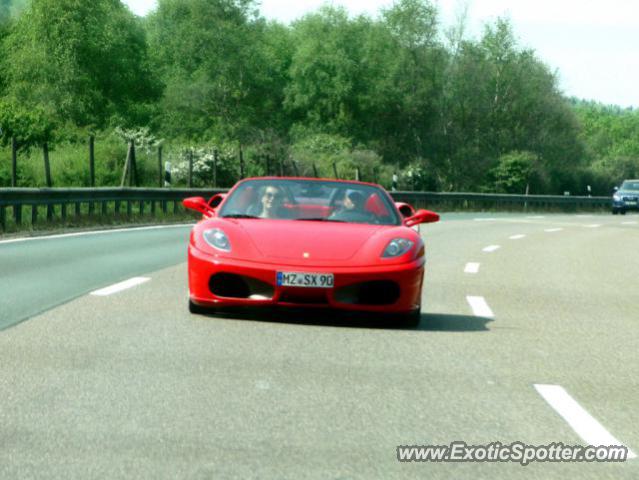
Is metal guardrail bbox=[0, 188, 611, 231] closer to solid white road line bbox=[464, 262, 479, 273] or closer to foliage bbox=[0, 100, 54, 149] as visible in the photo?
solid white road line bbox=[464, 262, 479, 273]

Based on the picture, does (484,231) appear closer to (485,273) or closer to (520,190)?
(485,273)

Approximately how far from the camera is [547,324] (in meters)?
9.92

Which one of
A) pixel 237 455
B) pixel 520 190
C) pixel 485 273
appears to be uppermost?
pixel 237 455

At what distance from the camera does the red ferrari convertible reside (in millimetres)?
8945

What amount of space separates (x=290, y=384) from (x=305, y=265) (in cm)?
256

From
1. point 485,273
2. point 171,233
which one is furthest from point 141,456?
point 171,233

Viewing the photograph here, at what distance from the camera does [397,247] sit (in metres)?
9.30

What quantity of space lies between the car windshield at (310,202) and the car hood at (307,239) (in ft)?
0.98

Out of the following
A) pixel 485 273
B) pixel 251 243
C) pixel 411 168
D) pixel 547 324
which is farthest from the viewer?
pixel 411 168

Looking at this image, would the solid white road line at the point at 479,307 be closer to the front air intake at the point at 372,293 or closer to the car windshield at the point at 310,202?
the car windshield at the point at 310,202

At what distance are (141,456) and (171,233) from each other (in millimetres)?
17505

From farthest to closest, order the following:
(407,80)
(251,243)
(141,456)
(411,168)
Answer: (407,80), (411,168), (251,243), (141,456)

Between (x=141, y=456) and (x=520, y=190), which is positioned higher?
(x=141, y=456)

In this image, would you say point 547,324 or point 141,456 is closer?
point 141,456
